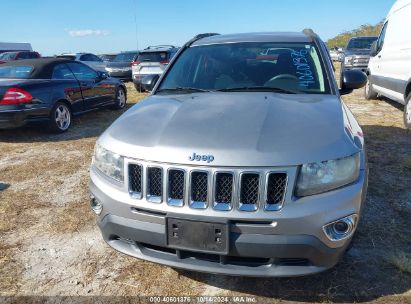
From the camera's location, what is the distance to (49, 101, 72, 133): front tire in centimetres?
695

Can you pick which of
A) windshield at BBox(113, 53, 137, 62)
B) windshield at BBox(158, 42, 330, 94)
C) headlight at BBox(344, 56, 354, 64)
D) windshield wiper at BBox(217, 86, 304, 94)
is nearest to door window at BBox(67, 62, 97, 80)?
windshield at BBox(158, 42, 330, 94)

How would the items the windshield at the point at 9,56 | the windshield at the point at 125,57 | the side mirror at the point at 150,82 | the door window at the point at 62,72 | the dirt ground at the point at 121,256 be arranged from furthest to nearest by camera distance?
the windshield at the point at 9,56 → the windshield at the point at 125,57 → the door window at the point at 62,72 → the side mirror at the point at 150,82 → the dirt ground at the point at 121,256

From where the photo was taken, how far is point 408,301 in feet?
7.70

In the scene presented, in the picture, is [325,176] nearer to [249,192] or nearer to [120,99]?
[249,192]

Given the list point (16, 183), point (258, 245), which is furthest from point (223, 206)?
point (16, 183)

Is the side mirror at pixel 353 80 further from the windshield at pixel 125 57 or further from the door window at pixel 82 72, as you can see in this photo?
the windshield at pixel 125 57

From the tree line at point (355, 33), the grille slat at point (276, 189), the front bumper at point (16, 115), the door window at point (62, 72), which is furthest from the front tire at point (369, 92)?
the tree line at point (355, 33)

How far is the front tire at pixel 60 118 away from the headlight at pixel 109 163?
4.90 metres

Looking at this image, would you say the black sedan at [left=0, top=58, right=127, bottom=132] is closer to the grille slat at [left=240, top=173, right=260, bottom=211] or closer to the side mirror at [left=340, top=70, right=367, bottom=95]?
the side mirror at [left=340, top=70, right=367, bottom=95]

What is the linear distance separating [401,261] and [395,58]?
5631 mm

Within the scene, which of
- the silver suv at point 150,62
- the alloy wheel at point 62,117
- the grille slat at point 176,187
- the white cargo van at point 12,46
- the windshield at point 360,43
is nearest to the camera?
the grille slat at point 176,187

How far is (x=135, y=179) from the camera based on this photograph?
2244 mm

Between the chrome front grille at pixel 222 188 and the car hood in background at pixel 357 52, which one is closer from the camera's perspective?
the chrome front grille at pixel 222 188

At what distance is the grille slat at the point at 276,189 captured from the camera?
2.01 metres
